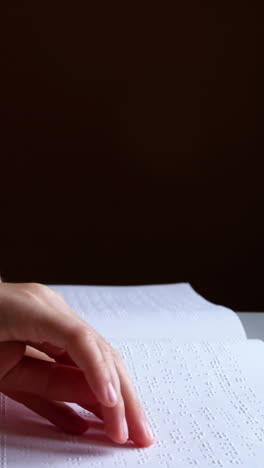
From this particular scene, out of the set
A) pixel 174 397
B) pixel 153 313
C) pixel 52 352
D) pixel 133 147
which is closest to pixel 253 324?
pixel 153 313

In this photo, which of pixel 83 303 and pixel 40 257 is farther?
pixel 40 257

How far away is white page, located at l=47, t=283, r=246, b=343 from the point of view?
0.93 metres

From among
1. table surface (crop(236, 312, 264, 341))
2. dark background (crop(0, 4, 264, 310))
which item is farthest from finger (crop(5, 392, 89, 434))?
dark background (crop(0, 4, 264, 310))

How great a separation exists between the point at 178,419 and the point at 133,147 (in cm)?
155

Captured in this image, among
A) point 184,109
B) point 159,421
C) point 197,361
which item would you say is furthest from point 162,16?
point 159,421

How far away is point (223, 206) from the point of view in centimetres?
221

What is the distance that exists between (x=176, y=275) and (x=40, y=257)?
0.41 m

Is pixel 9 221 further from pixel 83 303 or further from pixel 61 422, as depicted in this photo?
pixel 61 422

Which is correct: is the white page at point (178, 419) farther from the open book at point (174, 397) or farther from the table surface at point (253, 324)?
the table surface at point (253, 324)

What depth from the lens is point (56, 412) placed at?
640 millimetres

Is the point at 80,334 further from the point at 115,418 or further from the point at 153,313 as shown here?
the point at 153,313

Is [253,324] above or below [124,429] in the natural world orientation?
below

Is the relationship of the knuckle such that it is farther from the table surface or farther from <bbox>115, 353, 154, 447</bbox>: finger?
the table surface

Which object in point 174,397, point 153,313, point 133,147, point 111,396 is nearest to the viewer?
point 111,396
